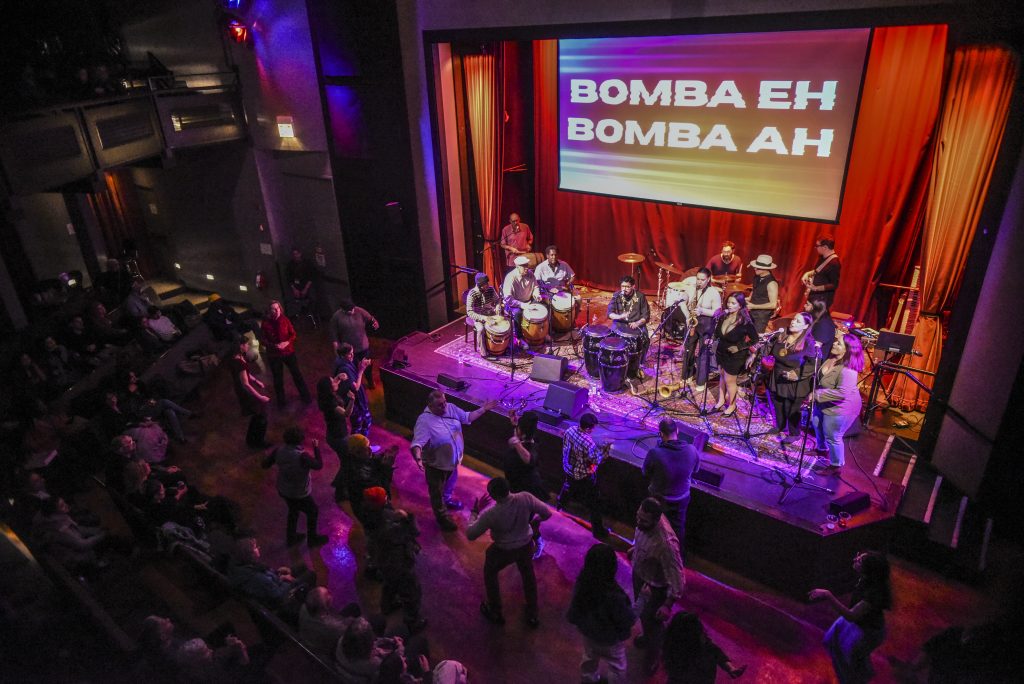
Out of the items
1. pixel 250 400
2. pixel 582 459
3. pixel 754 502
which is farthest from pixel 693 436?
pixel 250 400

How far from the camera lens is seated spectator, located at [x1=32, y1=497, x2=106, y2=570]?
17.5ft

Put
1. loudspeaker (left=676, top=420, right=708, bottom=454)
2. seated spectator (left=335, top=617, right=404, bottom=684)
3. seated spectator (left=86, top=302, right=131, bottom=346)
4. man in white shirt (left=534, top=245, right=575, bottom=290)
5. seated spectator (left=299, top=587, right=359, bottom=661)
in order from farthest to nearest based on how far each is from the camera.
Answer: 1. seated spectator (left=86, top=302, right=131, bottom=346)
2. man in white shirt (left=534, top=245, right=575, bottom=290)
3. loudspeaker (left=676, top=420, right=708, bottom=454)
4. seated spectator (left=299, top=587, right=359, bottom=661)
5. seated spectator (left=335, top=617, right=404, bottom=684)

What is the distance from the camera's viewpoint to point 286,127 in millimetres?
10500

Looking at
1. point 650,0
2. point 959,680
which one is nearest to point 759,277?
point 650,0

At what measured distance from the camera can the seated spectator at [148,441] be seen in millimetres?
6652

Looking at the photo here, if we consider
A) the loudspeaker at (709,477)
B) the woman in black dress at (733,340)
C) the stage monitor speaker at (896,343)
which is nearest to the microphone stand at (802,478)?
the loudspeaker at (709,477)

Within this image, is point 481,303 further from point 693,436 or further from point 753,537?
point 753,537

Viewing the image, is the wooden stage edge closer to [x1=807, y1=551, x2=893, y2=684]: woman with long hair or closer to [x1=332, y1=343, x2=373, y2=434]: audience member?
[x1=807, y1=551, x2=893, y2=684]: woman with long hair

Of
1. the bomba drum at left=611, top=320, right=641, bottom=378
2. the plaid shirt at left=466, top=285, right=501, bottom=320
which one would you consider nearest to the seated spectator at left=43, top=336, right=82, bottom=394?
the plaid shirt at left=466, top=285, right=501, bottom=320

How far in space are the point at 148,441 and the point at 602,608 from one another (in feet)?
17.8

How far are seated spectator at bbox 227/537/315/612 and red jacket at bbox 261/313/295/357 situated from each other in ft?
12.6

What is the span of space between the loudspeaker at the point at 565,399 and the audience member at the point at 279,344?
11.9 ft

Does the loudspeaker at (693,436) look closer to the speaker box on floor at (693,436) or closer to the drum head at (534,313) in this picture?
the speaker box on floor at (693,436)

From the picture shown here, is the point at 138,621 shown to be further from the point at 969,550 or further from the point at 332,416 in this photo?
the point at 969,550
